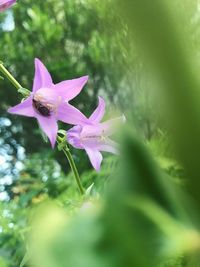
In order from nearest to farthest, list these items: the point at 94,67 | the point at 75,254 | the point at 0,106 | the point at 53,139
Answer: the point at 75,254 < the point at 53,139 < the point at 94,67 < the point at 0,106

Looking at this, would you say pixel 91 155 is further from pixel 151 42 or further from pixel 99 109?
pixel 151 42

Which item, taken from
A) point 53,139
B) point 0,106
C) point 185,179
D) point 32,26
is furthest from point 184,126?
point 0,106

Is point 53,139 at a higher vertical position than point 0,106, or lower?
higher

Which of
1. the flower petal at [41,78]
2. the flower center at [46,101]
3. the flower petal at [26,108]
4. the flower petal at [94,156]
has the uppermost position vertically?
the flower petal at [41,78]

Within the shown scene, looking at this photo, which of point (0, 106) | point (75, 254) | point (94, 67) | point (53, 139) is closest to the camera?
point (75, 254)

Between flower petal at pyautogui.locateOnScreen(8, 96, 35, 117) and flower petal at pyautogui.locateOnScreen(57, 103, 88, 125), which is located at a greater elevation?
flower petal at pyautogui.locateOnScreen(57, 103, 88, 125)

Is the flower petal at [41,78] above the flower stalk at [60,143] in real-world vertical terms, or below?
above
